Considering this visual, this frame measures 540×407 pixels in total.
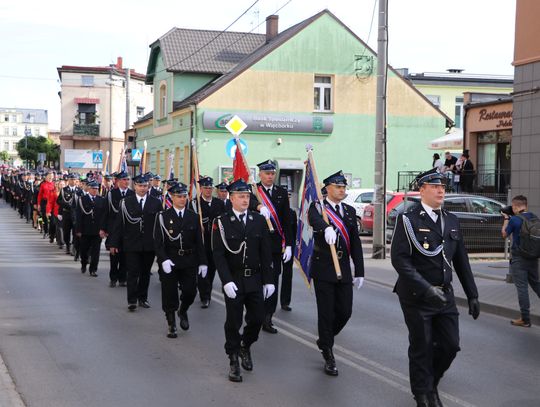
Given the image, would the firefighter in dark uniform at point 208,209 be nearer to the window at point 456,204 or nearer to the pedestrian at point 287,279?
the pedestrian at point 287,279

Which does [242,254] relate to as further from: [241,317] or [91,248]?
[91,248]

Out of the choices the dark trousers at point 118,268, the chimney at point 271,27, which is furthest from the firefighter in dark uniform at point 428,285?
the chimney at point 271,27

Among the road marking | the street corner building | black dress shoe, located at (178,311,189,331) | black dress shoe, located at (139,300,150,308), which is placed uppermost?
the street corner building

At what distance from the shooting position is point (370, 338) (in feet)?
31.1

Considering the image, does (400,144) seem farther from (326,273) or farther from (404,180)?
(326,273)

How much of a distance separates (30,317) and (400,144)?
3146cm

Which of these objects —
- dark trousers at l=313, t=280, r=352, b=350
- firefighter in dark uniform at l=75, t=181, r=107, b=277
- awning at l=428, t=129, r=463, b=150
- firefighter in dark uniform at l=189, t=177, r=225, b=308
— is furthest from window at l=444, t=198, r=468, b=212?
dark trousers at l=313, t=280, r=352, b=350

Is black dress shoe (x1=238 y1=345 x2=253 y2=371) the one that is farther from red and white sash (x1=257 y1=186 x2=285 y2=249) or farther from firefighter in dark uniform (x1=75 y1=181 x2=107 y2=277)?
firefighter in dark uniform (x1=75 y1=181 x2=107 y2=277)

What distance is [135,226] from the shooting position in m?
11.5

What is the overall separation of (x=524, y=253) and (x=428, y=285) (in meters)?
4.99

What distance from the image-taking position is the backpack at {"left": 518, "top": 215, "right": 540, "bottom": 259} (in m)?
10.5

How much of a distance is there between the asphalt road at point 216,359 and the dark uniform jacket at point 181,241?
2.97 feet

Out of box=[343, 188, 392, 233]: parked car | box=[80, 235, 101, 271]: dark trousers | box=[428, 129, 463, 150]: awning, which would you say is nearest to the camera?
box=[80, 235, 101, 271]: dark trousers

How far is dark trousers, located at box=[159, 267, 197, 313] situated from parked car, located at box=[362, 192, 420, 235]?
1224 cm
